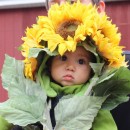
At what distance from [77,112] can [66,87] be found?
4.3 inches

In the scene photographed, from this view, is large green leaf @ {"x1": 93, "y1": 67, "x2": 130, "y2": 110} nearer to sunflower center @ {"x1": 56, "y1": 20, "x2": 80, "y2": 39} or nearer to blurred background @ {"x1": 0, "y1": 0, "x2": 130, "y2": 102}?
sunflower center @ {"x1": 56, "y1": 20, "x2": 80, "y2": 39}

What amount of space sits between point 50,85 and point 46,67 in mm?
61

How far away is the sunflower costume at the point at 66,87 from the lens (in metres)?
1.08

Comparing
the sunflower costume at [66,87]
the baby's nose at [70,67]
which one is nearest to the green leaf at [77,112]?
the sunflower costume at [66,87]

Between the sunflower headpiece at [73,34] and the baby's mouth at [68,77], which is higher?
the sunflower headpiece at [73,34]

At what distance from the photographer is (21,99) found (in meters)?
1.11

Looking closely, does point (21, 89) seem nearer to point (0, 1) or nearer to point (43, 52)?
point (43, 52)

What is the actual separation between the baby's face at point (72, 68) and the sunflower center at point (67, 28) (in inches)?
2.0

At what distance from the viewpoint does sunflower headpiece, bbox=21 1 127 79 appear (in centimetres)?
112

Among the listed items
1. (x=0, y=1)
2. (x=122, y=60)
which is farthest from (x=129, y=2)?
(x=122, y=60)

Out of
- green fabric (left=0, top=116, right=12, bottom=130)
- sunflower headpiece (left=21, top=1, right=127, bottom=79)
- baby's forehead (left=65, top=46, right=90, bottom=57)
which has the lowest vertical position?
green fabric (left=0, top=116, right=12, bottom=130)

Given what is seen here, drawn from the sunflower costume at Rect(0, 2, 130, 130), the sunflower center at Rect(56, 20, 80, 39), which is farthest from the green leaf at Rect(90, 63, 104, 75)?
the sunflower center at Rect(56, 20, 80, 39)

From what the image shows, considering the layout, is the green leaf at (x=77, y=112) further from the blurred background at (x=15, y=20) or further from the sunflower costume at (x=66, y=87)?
the blurred background at (x=15, y=20)

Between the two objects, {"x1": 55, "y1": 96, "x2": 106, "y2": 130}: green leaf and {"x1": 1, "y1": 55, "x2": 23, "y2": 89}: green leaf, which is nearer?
{"x1": 55, "y1": 96, "x2": 106, "y2": 130}: green leaf
